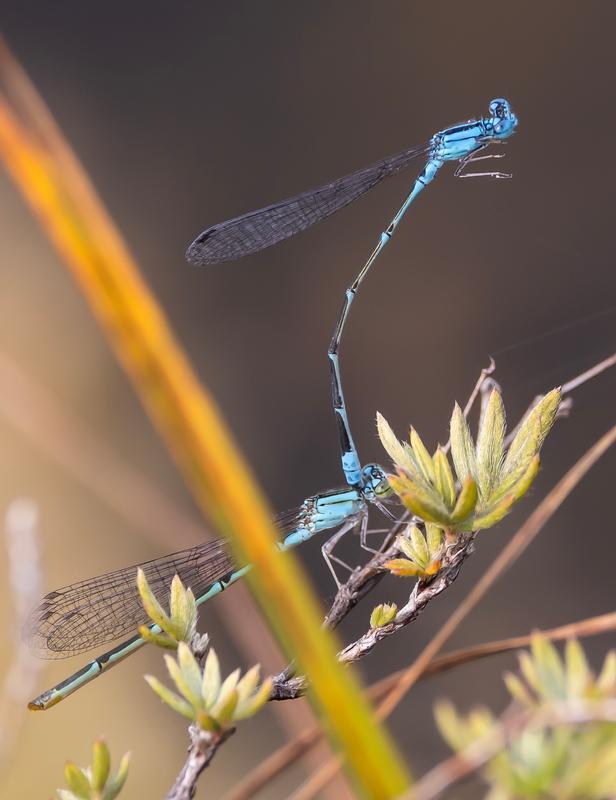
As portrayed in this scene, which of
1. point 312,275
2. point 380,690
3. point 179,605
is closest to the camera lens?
point 380,690

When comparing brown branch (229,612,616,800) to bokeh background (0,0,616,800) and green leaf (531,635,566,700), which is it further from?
bokeh background (0,0,616,800)

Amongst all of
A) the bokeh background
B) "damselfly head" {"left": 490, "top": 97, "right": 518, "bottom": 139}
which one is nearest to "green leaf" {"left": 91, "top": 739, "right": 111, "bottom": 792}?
"damselfly head" {"left": 490, "top": 97, "right": 518, "bottom": 139}

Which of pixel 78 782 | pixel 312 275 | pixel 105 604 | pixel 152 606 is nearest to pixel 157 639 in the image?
pixel 152 606

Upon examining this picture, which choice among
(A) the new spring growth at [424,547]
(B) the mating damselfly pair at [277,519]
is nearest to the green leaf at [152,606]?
(A) the new spring growth at [424,547]

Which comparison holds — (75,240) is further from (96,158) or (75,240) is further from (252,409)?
(96,158)

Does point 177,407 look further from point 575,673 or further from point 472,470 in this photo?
point 472,470

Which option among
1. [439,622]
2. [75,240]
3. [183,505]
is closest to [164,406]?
[75,240]

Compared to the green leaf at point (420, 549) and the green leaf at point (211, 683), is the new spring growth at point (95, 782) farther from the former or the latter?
the green leaf at point (420, 549)

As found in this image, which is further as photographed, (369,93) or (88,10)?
(88,10)
